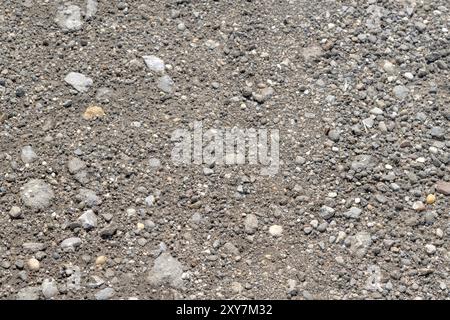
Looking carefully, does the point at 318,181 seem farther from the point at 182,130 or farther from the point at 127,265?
the point at 127,265

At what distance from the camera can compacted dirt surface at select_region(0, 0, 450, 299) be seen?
3572 millimetres

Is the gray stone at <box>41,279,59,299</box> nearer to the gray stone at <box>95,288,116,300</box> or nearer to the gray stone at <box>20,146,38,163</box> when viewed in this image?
the gray stone at <box>95,288,116,300</box>

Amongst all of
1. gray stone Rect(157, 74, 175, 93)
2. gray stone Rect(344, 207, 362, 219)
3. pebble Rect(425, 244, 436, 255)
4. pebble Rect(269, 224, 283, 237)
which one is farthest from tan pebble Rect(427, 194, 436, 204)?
gray stone Rect(157, 74, 175, 93)

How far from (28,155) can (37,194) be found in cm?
28

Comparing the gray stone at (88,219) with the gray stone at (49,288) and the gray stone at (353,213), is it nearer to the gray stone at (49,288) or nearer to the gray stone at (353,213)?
the gray stone at (49,288)

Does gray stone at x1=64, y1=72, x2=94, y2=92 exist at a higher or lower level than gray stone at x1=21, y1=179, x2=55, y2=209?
higher

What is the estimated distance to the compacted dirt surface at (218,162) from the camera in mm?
3572

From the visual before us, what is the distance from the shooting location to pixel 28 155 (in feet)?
12.8

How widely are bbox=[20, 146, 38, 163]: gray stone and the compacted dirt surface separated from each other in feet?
0.04

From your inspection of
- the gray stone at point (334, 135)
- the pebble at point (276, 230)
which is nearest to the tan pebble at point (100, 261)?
the pebble at point (276, 230)

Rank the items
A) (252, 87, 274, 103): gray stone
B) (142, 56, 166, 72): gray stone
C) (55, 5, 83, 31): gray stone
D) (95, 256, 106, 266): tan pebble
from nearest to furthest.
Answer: (95, 256, 106, 266): tan pebble → (252, 87, 274, 103): gray stone → (142, 56, 166, 72): gray stone → (55, 5, 83, 31): gray stone

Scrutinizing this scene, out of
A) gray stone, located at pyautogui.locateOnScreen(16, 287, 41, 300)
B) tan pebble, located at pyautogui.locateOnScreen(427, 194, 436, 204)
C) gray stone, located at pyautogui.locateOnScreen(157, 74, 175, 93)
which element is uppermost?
gray stone, located at pyautogui.locateOnScreen(157, 74, 175, 93)
